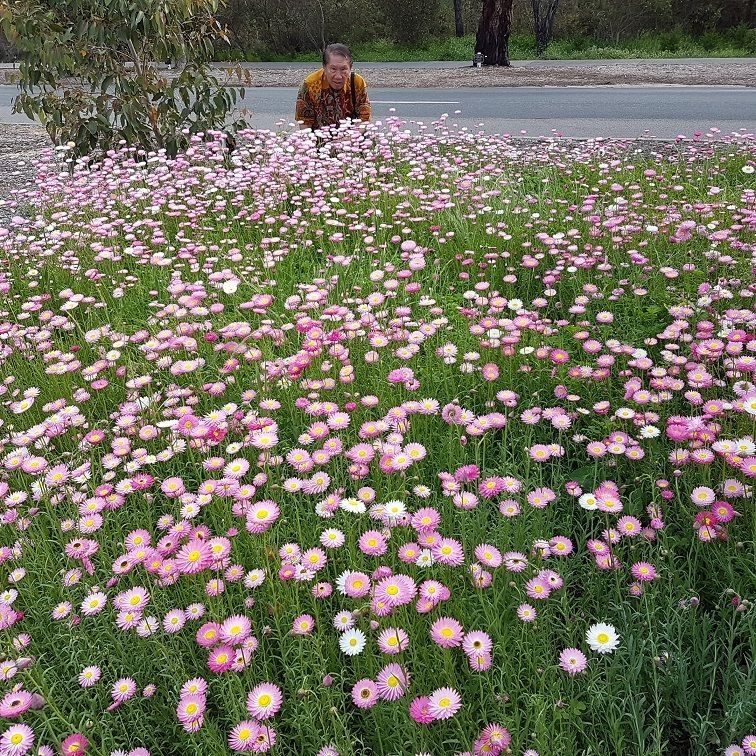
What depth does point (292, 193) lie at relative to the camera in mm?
4719

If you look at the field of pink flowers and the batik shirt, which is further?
the batik shirt

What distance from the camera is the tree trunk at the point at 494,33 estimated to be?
1603 centimetres

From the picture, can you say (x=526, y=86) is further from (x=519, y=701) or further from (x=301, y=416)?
(x=519, y=701)

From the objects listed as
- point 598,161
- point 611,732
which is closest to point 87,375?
point 611,732

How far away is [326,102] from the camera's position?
610cm

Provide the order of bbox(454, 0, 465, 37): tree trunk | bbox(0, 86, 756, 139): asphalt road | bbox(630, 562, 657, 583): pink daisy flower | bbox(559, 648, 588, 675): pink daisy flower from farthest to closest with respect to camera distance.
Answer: bbox(454, 0, 465, 37): tree trunk → bbox(0, 86, 756, 139): asphalt road → bbox(630, 562, 657, 583): pink daisy flower → bbox(559, 648, 588, 675): pink daisy flower

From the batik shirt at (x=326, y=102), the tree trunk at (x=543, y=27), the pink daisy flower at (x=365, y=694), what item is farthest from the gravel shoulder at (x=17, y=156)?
the tree trunk at (x=543, y=27)

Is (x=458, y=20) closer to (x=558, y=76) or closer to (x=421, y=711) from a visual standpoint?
(x=558, y=76)

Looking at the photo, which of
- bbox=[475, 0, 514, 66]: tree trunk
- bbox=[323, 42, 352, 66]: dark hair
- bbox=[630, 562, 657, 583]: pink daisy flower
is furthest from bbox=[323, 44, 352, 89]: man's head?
bbox=[475, 0, 514, 66]: tree trunk

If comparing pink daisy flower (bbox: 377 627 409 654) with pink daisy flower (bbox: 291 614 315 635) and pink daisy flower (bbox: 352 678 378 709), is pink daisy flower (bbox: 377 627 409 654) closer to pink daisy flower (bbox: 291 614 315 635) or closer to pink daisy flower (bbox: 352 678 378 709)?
pink daisy flower (bbox: 352 678 378 709)

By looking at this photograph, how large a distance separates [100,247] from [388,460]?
2.62m

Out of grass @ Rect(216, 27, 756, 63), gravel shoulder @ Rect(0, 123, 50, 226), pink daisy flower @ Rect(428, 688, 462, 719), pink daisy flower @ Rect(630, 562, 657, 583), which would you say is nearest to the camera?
pink daisy flower @ Rect(428, 688, 462, 719)

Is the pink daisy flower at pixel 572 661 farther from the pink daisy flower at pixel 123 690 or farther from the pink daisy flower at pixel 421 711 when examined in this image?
the pink daisy flower at pixel 123 690

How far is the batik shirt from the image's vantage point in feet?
19.8
